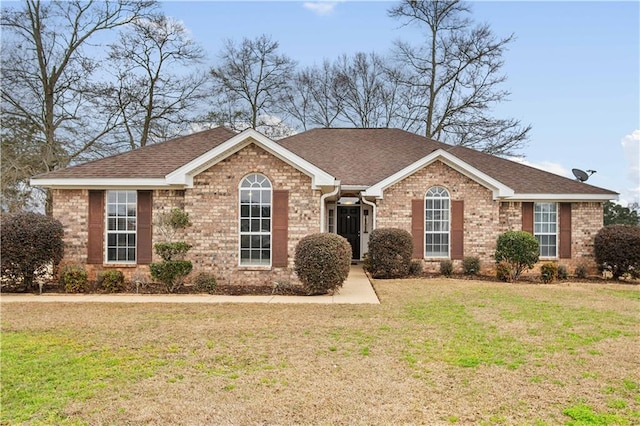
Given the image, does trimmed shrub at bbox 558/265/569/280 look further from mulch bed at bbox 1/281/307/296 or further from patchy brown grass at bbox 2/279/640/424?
mulch bed at bbox 1/281/307/296

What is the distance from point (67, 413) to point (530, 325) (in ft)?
23.3

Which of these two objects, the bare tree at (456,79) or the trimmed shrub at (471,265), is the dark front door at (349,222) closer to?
the trimmed shrub at (471,265)

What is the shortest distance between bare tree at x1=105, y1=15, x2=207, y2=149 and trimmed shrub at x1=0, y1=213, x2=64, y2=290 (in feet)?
45.1

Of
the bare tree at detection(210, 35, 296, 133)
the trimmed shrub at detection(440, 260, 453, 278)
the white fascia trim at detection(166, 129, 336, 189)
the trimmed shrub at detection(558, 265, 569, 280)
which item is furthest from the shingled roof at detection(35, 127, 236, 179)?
the bare tree at detection(210, 35, 296, 133)

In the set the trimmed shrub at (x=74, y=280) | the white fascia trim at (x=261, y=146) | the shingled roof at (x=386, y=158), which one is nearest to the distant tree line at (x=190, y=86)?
the shingled roof at (x=386, y=158)

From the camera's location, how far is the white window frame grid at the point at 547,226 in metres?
15.9

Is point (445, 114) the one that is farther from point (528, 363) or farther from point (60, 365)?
A: point (60, 365)

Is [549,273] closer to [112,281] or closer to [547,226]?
[547,226]

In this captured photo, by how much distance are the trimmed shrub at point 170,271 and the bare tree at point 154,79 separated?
15.2 metres

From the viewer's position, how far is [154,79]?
84.1 feet

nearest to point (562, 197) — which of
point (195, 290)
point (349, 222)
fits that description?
point (349, 222)

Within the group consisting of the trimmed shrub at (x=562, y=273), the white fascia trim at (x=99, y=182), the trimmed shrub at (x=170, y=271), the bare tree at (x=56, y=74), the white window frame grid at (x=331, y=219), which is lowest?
the trimmed shrub at (x=562, y=273)

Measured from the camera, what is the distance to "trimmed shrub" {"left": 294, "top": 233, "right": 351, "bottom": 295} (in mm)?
10922

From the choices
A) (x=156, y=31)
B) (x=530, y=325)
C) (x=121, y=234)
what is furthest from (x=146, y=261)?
(x=156, y=31)
